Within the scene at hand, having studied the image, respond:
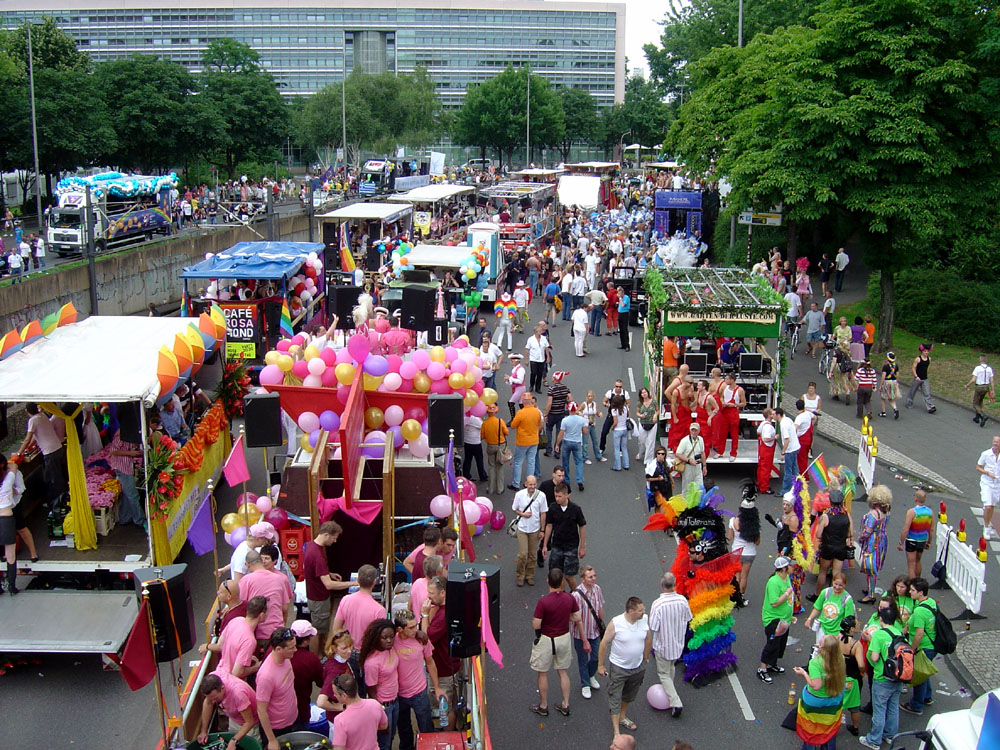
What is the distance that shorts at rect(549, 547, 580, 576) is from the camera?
1006 cm

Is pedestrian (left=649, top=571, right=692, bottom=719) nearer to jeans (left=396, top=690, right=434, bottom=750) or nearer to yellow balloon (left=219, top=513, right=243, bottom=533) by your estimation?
jeans (left=396, top=690, right=434, bottom=750)

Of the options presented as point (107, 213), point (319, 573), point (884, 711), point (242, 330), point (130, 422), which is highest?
point (107, 213)

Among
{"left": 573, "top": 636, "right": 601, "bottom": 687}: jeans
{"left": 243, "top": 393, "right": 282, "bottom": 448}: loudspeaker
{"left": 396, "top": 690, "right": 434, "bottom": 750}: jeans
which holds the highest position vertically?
{"left": 243, "top": 393, "right": 282, "bottom": 448}: loudspeaker

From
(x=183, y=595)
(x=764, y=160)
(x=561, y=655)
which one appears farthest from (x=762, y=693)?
(x=764, y=160)

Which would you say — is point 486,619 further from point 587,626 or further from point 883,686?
point 883,686

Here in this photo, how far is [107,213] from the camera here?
3412 centimetres

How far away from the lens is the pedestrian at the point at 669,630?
8.10 meters

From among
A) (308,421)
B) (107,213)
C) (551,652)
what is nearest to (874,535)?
(551,652)

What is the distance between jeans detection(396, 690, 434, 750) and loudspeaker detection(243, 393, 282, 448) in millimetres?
3711

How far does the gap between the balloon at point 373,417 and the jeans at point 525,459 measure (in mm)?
2941

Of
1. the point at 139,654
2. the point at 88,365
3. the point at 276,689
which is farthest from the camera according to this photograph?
the point at 88,365

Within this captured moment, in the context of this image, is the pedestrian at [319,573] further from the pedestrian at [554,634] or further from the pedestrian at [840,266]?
the pedestrian at [840,266]

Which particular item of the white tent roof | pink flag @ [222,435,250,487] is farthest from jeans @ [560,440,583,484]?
the white tent roof

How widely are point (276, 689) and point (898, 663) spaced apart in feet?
16.3
